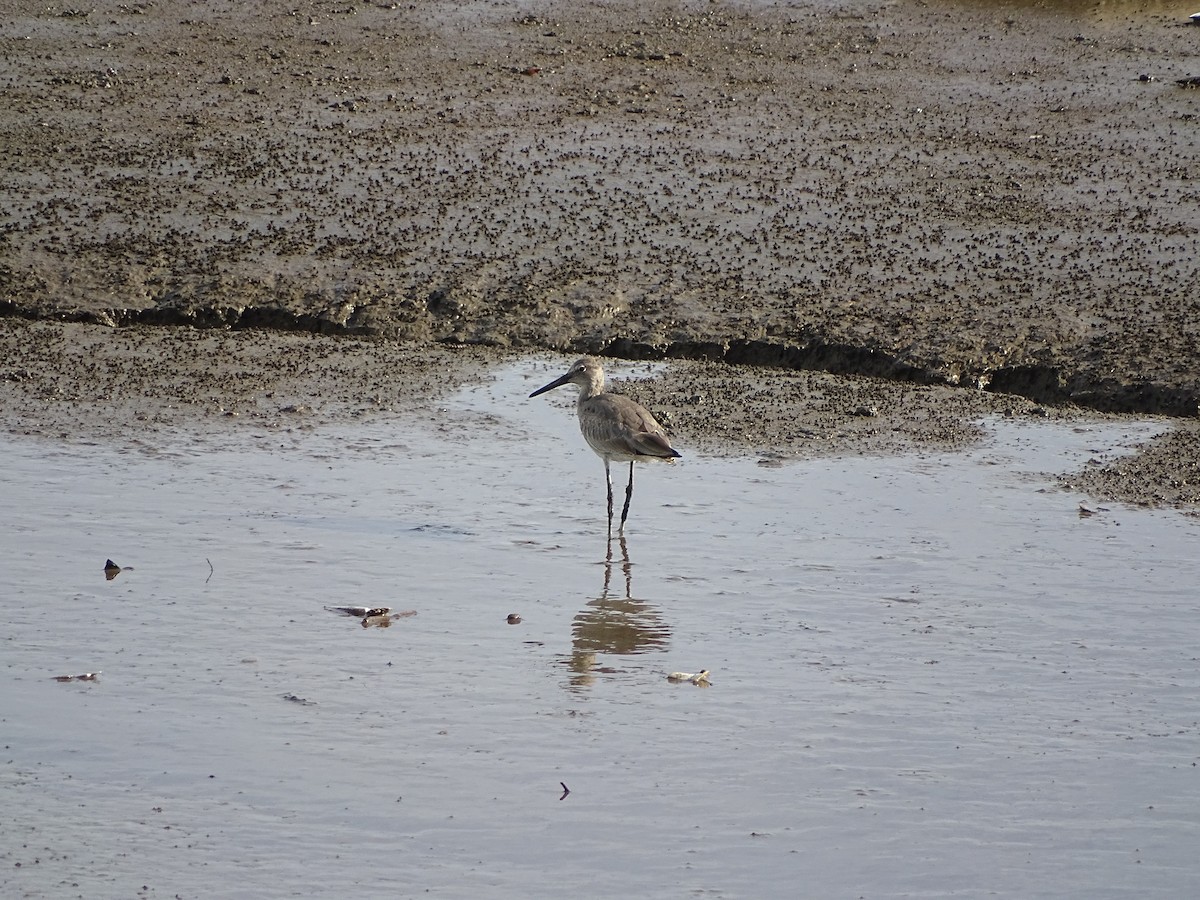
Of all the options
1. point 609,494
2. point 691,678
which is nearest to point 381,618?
point 691,678

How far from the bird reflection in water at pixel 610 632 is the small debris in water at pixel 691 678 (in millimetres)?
285

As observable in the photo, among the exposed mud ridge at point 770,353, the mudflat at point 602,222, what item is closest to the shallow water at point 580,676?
the exposed mud ridge at point 770,353

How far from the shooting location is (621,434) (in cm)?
951

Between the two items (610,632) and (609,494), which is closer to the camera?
(610,632)

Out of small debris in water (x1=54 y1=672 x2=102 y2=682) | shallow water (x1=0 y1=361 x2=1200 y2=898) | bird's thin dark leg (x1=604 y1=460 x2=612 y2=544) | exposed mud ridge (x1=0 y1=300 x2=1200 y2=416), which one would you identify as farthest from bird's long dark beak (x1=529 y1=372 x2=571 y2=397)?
small debris in water (x1=54 y1=672 x2=102 y2=682)

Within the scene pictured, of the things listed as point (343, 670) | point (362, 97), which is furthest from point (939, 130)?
point (343, 670)

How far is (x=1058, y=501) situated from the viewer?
31.2 ft

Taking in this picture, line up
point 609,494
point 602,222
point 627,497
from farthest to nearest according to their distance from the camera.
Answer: point 602,222, point 627,497, point 609,494

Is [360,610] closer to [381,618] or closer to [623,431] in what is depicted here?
[381,618]

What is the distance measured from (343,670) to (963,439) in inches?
185

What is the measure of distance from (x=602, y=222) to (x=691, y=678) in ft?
20.7

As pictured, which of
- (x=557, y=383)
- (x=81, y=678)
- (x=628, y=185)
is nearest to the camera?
(x=81, y=678)

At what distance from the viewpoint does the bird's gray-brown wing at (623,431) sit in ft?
31.2

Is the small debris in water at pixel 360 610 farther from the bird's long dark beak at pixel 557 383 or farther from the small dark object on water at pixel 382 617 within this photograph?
the bird's long dark beak at pixel 557 383
